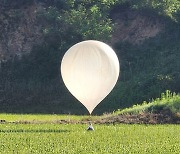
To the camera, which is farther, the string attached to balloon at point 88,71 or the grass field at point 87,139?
the string attached to balloon at point 88,71

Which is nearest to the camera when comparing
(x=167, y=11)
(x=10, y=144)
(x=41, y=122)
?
(x=10, y=144)

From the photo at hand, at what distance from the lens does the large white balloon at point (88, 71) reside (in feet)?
86.1

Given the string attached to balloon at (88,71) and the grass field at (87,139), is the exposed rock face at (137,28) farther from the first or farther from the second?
the string attached to balloon at (88,71)

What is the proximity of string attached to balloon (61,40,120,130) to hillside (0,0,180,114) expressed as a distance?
1821 centimetres

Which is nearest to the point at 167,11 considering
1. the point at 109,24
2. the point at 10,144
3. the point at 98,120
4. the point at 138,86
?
the point at 109,24

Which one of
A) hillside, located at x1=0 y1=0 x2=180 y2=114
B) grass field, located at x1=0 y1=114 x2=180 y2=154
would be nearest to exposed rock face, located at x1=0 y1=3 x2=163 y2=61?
hillside, located at x1=0 y1=0 x2=180 y2=114

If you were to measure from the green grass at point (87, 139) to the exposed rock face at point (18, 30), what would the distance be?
25.3 meters

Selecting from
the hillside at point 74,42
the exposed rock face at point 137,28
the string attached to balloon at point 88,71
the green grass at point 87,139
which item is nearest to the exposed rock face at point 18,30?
the hillside at point 74,42

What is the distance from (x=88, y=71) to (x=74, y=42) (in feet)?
90.6

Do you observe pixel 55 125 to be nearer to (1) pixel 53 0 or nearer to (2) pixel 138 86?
(2) pixel 138 86

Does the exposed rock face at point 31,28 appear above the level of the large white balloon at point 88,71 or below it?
below

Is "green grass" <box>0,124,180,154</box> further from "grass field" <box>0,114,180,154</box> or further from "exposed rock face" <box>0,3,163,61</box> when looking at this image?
"exposed rock face" <box>0,3,163,61</box>

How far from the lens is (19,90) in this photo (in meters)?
50.4

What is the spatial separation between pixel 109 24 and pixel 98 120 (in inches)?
828
